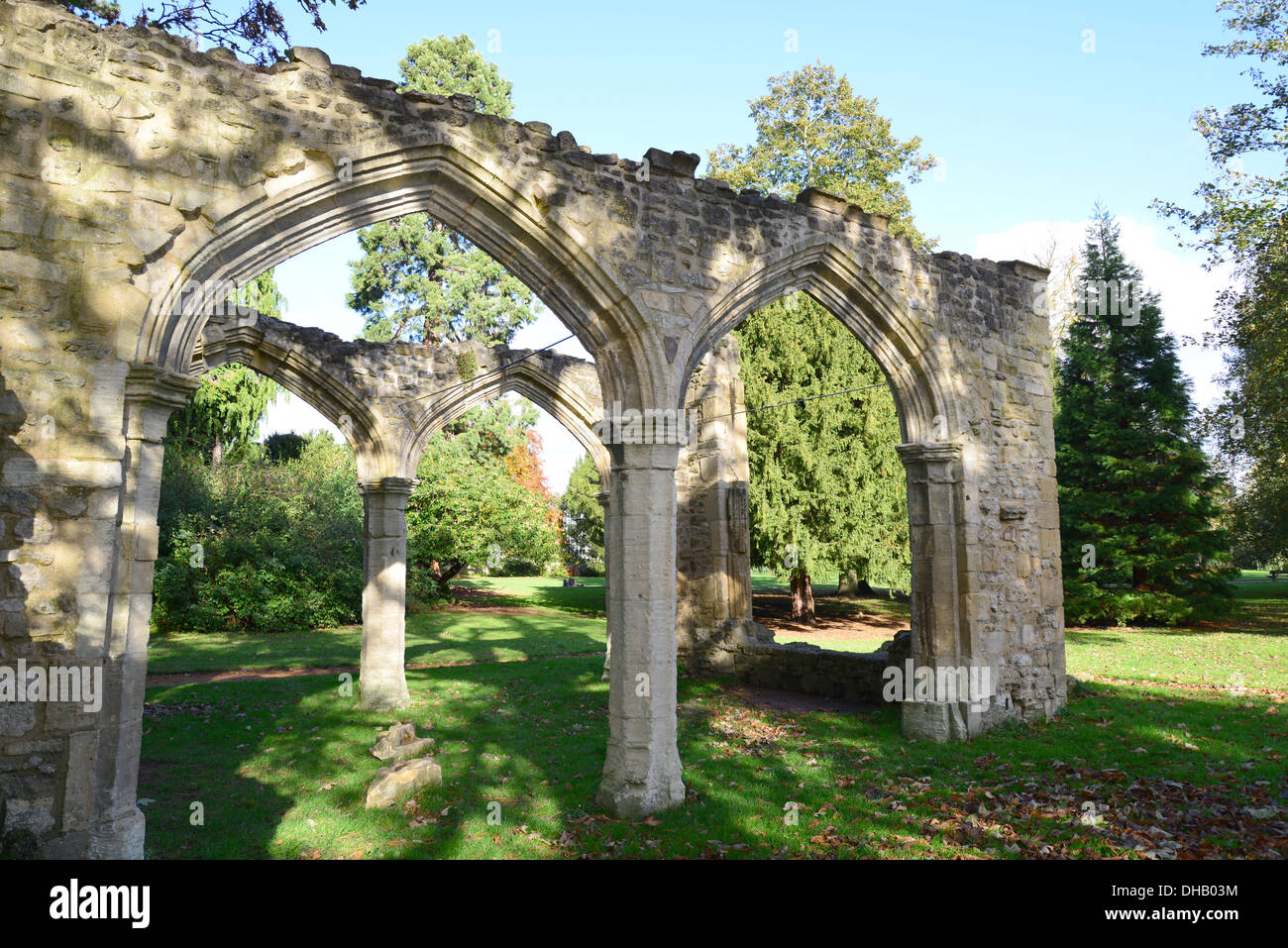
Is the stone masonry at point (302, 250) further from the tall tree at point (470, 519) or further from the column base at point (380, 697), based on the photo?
the tall tree at point (470, 519)

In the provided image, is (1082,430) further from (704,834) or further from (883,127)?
(704,834)

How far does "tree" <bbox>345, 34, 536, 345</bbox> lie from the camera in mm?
25312

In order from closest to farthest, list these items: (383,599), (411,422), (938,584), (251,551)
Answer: (938,584) → (383,599) → (411,422) → (251,551)

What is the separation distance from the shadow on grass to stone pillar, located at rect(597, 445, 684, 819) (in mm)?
254

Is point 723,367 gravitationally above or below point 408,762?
above

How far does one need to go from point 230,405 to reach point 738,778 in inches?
864

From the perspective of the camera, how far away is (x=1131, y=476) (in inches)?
717

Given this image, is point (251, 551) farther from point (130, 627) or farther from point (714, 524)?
point (130, 627)

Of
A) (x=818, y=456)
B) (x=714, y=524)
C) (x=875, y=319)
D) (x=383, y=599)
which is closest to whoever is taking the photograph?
(x=875, y=319)

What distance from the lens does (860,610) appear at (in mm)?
22156

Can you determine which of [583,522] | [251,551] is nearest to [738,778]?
[251,551]

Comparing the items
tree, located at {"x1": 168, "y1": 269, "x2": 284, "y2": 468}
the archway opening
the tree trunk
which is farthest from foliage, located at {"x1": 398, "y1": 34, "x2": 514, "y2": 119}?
the tree trunk
